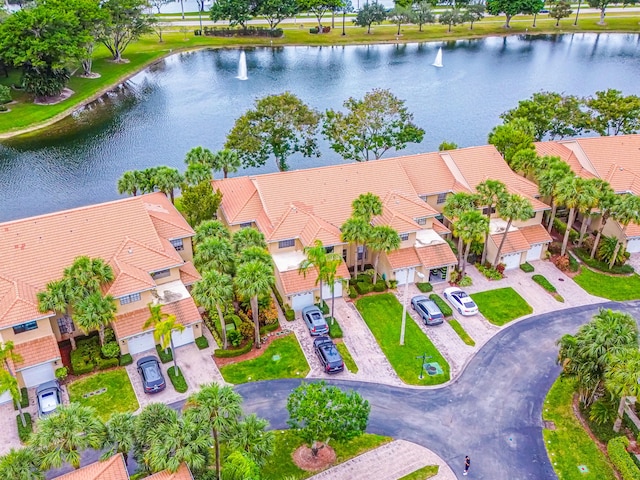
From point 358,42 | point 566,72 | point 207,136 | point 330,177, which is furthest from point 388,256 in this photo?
point 358,42

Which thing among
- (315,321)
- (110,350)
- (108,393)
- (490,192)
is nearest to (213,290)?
(110,350)

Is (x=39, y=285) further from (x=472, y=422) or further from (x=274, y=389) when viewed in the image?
(x=472, y=422)

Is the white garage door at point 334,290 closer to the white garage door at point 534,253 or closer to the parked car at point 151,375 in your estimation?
the parked car at point 151,375

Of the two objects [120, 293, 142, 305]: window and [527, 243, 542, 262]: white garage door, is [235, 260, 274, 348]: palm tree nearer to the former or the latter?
[120, 293, 142, 305]: window

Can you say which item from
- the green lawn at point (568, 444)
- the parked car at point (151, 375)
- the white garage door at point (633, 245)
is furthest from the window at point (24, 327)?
the white garage door at point (633, 245)

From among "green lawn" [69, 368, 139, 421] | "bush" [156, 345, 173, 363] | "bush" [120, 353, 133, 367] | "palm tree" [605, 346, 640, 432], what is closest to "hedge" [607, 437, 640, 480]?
"palm tree" [605, 346, 640, 432]

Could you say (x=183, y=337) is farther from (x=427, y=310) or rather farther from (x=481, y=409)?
(x=481, y=409)
